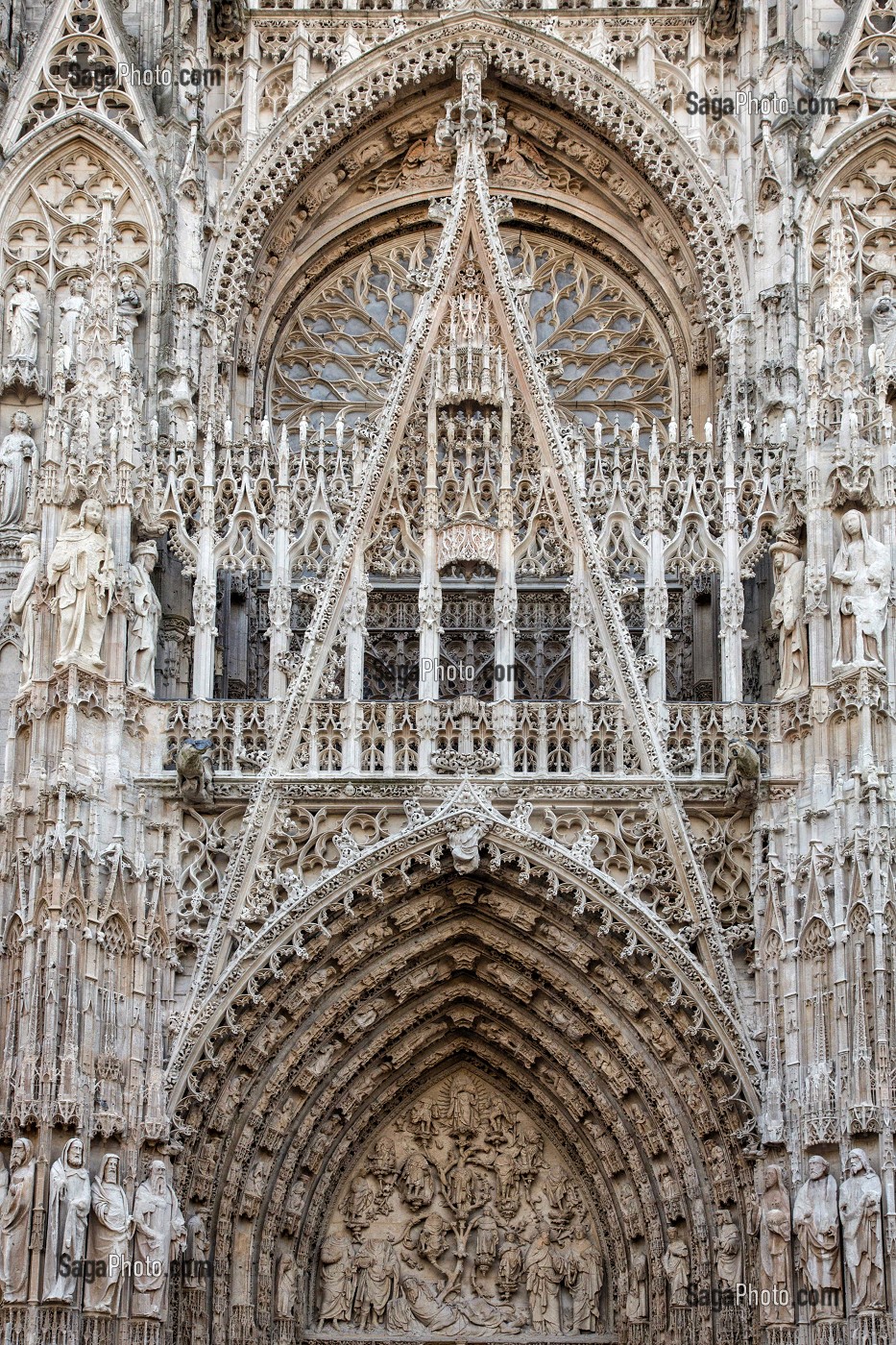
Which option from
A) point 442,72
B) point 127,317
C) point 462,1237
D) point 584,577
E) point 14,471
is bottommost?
point 462,1237

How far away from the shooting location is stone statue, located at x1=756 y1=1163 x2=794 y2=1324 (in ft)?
49.7

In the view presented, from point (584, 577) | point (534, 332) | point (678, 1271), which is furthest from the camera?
point (534, 332)

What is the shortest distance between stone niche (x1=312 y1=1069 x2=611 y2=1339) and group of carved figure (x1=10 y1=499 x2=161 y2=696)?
3.92 meters

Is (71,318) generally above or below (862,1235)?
above

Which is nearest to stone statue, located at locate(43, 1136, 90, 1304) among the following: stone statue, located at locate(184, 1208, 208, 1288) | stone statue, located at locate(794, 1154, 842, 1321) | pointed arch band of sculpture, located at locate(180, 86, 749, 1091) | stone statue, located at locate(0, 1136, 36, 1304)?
stone statue, located at locate(0, 1136, 36, 1304)

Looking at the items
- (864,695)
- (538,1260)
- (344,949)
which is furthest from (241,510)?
(538,1260)

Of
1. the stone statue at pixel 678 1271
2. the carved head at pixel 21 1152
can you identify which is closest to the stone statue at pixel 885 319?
the stone statue at pixel 678 1271

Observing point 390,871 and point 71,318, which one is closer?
point 390,871

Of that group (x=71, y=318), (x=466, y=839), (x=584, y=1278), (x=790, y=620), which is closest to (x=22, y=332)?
(x=71, y=318)

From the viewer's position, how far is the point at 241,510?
17.2m

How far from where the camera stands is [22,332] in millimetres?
18016

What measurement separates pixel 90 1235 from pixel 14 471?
581 centimetres

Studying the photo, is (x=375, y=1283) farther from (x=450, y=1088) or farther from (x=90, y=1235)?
(x=90, y=1235)

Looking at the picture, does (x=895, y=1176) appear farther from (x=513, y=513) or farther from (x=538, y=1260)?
(x=513, y=513)
